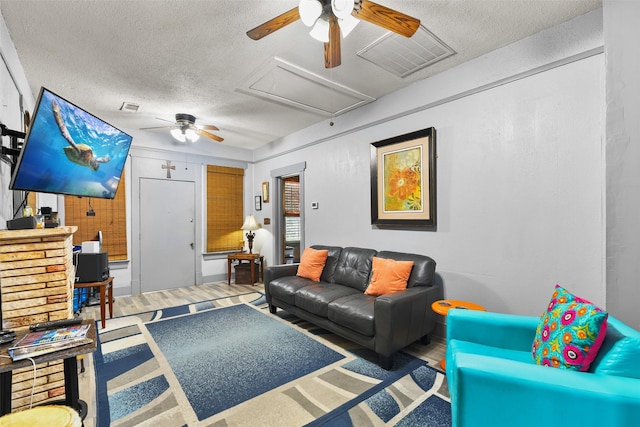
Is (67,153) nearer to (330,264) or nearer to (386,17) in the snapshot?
(386,17)

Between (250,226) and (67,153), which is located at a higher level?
(67,153)

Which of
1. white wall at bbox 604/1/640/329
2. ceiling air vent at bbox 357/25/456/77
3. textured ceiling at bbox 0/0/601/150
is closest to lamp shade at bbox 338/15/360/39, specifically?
textured ceiling at bbox 0/0/601/150

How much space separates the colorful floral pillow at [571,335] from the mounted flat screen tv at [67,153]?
304cm

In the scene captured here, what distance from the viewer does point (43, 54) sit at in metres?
2.45

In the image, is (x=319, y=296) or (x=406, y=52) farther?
(x=319, y=296)

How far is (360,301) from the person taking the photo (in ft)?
8.90

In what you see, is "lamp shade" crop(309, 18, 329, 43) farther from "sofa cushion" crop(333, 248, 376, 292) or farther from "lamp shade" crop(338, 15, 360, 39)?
"sofa cushion" crop(333, 248, 376, 292)

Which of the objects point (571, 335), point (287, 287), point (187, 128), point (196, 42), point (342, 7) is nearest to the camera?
point (571, 335)

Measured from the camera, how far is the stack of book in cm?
130

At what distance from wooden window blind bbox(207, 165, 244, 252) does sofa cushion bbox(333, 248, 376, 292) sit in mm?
2973

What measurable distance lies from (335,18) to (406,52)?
3.54ft

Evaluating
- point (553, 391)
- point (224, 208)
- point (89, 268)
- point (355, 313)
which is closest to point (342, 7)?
point (553, 391)

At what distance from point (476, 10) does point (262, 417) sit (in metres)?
3.13

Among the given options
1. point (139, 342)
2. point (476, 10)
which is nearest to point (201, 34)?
point (476, 10)
